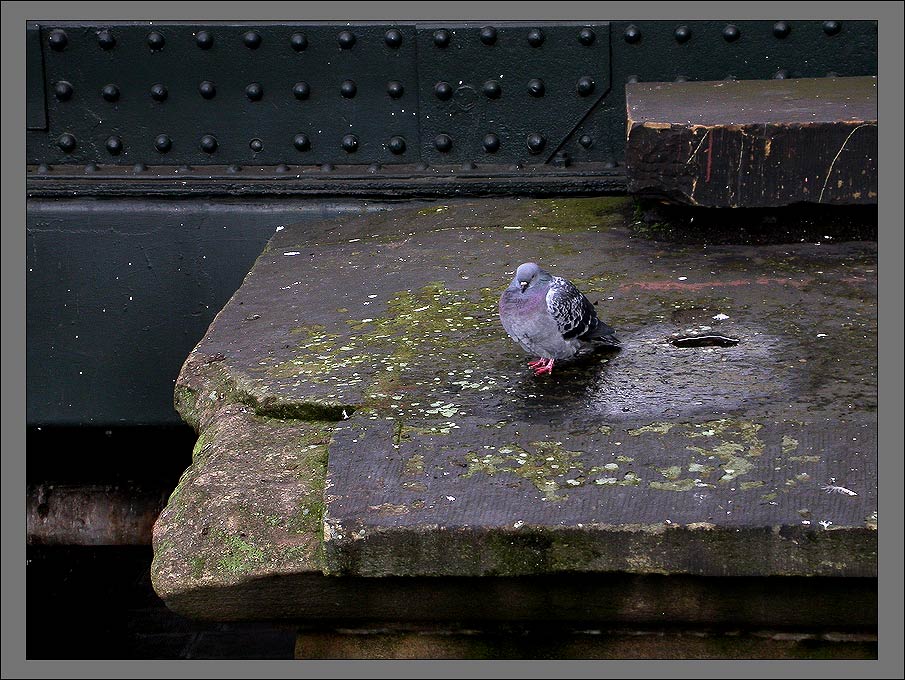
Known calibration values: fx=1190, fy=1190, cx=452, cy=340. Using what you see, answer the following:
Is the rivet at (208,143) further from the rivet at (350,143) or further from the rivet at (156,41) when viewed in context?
the rivet at (350,143)

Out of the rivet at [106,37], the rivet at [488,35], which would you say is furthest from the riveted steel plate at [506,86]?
the rivet at [106,37]

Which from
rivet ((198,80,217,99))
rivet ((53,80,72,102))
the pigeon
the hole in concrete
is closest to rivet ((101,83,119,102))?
rivet ((53,80,72,102))

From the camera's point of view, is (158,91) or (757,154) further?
(158,91)

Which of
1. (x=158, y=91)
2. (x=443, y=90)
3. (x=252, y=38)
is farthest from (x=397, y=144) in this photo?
(x=158, y=91)

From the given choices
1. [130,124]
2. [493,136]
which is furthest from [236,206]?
[493,136]

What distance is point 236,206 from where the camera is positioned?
188 inches

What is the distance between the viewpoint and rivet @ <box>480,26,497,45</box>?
461cm

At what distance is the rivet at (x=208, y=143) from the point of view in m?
4.78

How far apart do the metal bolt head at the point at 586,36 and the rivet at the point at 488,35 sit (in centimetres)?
33

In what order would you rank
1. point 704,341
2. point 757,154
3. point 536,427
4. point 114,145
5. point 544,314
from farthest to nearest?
point 114,145, point 757,154, point 704,341, point 544,314, point 536,427

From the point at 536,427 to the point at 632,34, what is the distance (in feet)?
7.94

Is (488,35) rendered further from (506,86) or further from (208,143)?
(208,143)

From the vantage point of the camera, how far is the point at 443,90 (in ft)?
15.3

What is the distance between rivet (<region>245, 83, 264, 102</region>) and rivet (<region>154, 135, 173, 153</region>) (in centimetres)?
38
